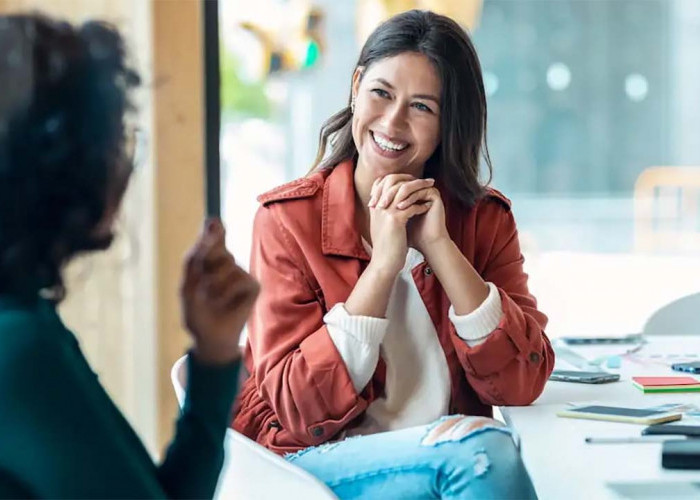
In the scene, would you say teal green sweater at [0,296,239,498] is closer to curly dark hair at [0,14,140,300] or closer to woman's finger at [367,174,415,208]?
curly dark hair at [0,14,140,300]

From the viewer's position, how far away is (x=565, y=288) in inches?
168

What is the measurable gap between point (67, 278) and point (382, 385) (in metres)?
0.87

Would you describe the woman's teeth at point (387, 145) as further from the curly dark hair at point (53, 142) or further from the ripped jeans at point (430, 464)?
the curly dark hair at point (53, 142)

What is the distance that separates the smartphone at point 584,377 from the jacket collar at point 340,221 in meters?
0.37

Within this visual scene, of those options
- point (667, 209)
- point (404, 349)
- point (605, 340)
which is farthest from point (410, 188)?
point (667, 209)

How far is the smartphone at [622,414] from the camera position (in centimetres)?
136

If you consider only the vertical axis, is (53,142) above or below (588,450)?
above

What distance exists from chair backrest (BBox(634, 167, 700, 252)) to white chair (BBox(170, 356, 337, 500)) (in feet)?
10.5

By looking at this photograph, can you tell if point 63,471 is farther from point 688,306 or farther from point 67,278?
point 688,306

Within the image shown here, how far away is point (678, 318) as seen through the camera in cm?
238

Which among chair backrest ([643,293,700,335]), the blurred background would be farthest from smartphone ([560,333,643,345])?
the blurred background

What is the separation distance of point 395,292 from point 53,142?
0.94 metres

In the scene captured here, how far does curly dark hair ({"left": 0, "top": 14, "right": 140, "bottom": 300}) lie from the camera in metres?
0.72

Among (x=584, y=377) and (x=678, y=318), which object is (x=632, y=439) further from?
(x=678, y=318)
